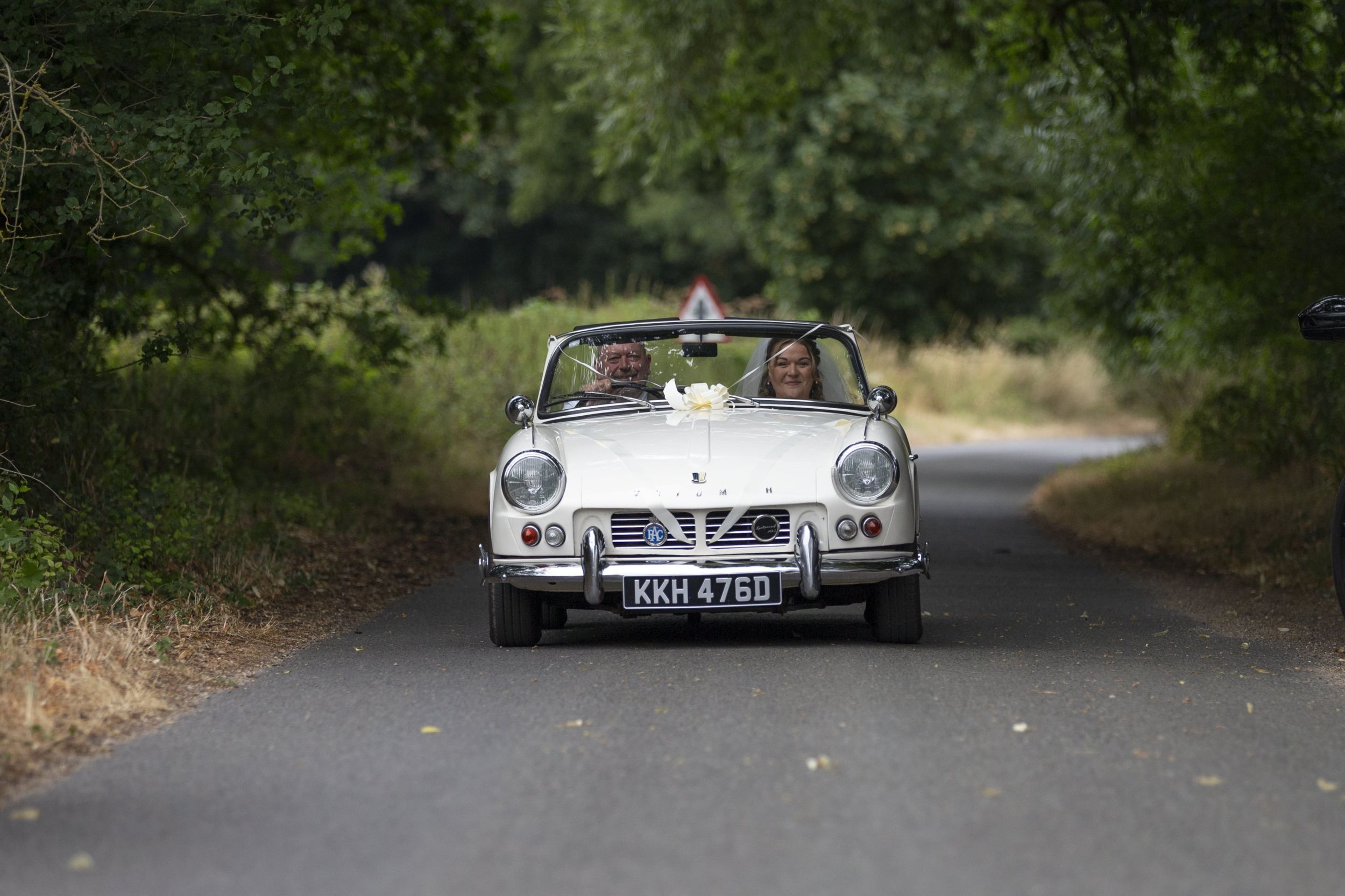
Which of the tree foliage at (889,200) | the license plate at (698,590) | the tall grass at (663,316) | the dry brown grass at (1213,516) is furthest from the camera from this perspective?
the tree foliage at (889,200)

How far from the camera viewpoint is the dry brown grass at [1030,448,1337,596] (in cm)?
1114

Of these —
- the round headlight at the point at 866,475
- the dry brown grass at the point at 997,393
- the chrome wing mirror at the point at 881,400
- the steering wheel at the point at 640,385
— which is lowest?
the round headlight at the point at 866,475

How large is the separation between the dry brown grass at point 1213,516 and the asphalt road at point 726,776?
10.8 feet

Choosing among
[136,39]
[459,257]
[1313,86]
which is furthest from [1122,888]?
[459,257]

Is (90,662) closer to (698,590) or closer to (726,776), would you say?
(698,590)

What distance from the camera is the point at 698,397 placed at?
817cm

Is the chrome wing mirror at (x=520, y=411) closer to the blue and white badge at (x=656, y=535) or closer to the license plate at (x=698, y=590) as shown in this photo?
the blue and white badge at (x=656, y=535)

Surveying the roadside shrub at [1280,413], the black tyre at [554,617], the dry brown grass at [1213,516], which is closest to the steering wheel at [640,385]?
the black tyre at [554,617]

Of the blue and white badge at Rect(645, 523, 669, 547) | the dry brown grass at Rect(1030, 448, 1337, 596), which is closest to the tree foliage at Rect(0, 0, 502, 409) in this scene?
the blue and white badge at Rect(645, 523, 669, 547)

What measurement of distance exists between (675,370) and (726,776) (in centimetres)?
362

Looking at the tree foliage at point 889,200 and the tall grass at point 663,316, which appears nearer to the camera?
the tall grass at point 663,316

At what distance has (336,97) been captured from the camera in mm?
9180

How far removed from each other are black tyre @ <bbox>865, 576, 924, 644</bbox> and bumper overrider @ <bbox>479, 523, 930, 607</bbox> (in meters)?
0.24

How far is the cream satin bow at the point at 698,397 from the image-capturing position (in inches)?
320
